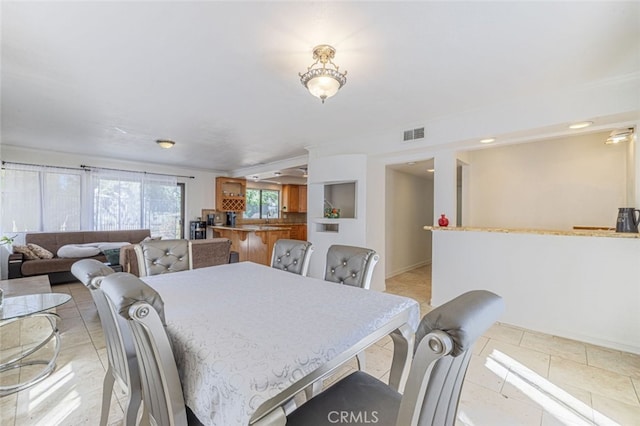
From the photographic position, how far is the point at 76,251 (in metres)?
4.73

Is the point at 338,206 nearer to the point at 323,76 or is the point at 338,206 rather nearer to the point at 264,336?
the point at 323,76

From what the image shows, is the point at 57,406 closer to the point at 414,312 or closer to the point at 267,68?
the point at 414,312

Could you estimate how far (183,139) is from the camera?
4398 mm

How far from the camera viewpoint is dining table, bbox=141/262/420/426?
84cm

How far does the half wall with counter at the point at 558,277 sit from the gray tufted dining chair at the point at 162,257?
2.98 meters

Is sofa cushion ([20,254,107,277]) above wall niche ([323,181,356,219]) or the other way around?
the other way around

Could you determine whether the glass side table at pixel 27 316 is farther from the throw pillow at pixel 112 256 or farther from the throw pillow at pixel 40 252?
the throw pillow at pixel 40 252

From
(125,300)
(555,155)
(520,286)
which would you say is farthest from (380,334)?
(555,155)

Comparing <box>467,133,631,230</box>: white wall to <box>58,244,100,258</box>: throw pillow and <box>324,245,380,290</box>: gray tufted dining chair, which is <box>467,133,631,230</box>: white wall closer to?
<box>324,245,380,290</box>: gray tufted dining chair

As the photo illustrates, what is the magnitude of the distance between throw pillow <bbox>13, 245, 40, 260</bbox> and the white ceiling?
2.11 metres

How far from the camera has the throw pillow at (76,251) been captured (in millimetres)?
4684

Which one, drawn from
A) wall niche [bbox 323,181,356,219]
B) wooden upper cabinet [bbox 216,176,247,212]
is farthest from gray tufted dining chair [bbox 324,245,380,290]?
wooden upper cabinet [bbox 216,176,247,212]

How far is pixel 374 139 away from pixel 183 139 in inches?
121

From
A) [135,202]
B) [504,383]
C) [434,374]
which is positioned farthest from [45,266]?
[504,383]
